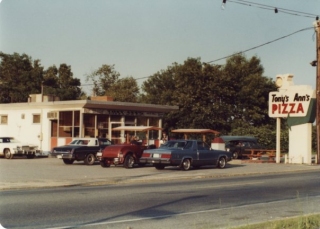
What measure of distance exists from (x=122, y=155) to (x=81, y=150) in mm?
3552

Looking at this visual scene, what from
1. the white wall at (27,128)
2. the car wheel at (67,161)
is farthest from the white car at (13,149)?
the car wheel at (67,161)

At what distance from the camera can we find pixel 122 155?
95.3 feet

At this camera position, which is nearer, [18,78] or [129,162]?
[129,162]

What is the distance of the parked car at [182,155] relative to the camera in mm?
27094

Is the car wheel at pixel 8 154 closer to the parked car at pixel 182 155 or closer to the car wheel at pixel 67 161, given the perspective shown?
the car wheel at pixel 67 161

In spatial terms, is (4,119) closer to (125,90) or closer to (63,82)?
(125,90)

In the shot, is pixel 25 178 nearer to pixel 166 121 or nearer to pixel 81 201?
pixel 81 201

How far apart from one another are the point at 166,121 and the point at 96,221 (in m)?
49.3

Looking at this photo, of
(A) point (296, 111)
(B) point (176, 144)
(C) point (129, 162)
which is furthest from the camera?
(A) point (296, 111)

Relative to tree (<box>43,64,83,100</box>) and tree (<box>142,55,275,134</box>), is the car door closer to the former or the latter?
tree (<box>142,55,275,134</box>)

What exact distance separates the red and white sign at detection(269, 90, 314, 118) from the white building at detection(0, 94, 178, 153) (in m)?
9.84

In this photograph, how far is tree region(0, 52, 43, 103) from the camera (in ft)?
243

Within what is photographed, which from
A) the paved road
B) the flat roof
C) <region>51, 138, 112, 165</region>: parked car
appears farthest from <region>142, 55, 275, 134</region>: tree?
the paved road

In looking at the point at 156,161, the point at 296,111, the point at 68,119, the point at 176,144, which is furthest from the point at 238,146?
the point at 156,161
